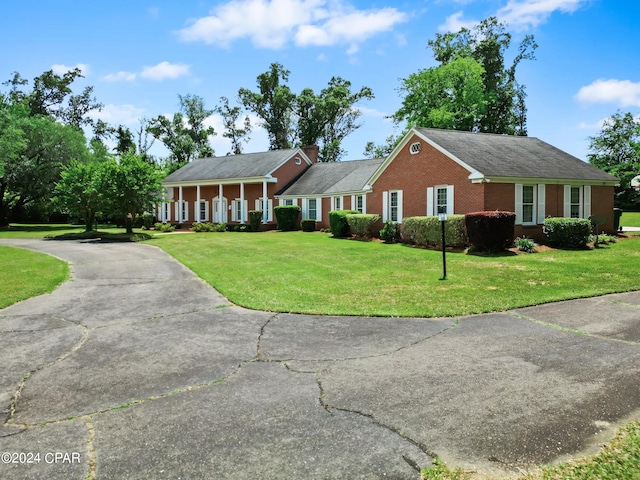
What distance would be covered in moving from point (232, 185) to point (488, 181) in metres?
24.9

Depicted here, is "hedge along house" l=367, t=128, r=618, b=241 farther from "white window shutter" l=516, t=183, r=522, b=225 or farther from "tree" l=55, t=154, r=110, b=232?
"tree" l=55, t=154, r=110, b=232

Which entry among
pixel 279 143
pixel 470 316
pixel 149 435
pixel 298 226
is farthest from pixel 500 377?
pixel 279 143

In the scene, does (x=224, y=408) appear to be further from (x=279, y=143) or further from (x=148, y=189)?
(x=279, y=143)

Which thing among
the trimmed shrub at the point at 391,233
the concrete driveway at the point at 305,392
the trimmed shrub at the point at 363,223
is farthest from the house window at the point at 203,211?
the concrete driveway at the point at 305,392

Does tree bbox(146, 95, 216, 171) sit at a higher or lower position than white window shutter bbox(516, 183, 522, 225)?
higher

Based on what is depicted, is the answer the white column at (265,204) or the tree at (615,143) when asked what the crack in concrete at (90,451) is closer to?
the white column at (265,204)

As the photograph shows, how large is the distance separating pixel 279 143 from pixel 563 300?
2123 inches

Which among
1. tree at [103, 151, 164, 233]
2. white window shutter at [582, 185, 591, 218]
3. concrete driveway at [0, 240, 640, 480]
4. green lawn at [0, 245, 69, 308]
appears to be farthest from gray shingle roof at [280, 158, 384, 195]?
concrete driveway at [0, 240, 640, 480]

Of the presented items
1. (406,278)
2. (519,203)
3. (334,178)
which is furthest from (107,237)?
(519,203)

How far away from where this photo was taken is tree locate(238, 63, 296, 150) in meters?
58.2

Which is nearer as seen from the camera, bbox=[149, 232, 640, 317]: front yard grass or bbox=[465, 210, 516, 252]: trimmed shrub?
bbox=[149, 232, 640, 317]: front yard grass

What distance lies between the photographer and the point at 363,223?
76.9 feet

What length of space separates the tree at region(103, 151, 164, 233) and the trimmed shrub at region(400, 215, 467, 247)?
1650cm

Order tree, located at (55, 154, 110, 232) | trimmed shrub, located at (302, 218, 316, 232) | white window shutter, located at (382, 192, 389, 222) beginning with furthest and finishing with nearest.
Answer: trimmed shrub, located at (302, 218, 316, 232) < tree, located at (55, 154, 110, 232) < white window shutter, located at (382, 192, 389, 222)
